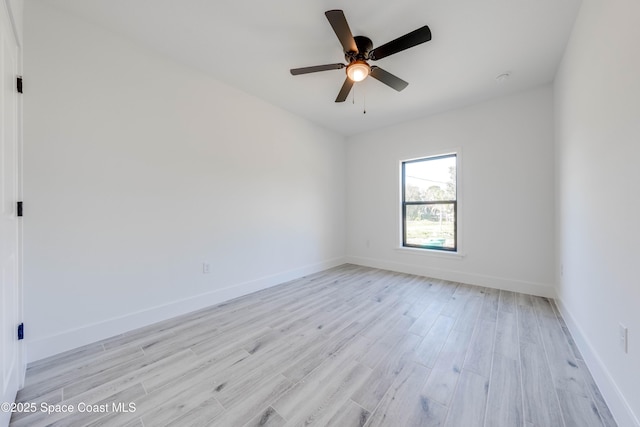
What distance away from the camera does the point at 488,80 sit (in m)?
2.80

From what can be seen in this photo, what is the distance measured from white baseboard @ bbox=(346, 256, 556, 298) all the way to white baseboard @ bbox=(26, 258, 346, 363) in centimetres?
210

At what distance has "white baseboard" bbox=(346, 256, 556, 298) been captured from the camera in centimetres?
295

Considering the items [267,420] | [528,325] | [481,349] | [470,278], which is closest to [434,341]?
[481,349]

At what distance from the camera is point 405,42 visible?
179 cm

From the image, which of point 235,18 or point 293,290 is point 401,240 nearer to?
point 293,290

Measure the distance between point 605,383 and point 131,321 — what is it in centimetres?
352

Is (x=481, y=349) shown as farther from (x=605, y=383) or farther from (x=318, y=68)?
(x=318, y=68)

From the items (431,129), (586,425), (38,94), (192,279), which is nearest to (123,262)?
(192,279)

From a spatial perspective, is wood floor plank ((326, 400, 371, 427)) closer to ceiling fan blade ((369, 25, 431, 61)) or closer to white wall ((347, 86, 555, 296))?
ceiling fan blade ((369, 25, 431, 61))

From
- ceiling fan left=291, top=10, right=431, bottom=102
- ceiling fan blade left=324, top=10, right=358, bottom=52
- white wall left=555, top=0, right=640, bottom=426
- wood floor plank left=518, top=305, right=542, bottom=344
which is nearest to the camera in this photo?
white wall left=555, top=0, right=640, bottom=426

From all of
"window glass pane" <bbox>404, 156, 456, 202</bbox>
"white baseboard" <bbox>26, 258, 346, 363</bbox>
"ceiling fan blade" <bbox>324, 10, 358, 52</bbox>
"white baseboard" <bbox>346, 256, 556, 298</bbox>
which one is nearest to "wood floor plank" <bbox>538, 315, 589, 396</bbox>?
"white baseboard" <bbox>346, 256, 556, 298</bbox>

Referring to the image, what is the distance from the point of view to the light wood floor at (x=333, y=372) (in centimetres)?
127

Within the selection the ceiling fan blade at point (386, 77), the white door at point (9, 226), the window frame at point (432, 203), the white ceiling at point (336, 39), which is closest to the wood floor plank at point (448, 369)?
the window frame at point (432, 203)

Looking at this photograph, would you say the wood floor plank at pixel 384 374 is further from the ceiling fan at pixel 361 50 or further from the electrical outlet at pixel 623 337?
the ceiling fan at pixel 361 50
